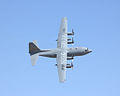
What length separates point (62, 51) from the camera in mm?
100250

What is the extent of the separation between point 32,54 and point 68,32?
55.9ft

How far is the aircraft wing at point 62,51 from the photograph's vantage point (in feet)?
287

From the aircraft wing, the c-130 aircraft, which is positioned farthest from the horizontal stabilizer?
the aircraft wing

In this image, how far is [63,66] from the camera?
91.4 meters

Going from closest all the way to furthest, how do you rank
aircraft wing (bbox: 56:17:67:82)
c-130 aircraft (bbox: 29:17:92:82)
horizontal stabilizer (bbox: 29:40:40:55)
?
1. aircraft wing (bbox: 56:17:67:82)
2. c-130 aircraft (bbox: 29:17:92:82)
3. horizontal stabilizer (bbox: 29:40:40:55)

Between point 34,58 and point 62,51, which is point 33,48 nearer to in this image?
point 34,58

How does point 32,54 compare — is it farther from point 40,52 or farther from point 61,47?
point 61,47

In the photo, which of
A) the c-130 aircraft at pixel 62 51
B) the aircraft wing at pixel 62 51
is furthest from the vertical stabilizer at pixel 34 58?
the aircraft wing at pixel 62 51

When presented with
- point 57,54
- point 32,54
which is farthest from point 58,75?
point 32,54

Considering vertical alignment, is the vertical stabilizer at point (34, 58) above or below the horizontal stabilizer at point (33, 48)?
below

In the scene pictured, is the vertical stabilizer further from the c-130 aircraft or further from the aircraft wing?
the aircraft wing

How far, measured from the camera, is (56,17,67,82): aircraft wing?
8754 centimetres

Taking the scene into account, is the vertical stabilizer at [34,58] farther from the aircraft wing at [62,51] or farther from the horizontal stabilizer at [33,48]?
the aircraft wing at [62,51]

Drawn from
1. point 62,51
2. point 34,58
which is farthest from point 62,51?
point 34,58
